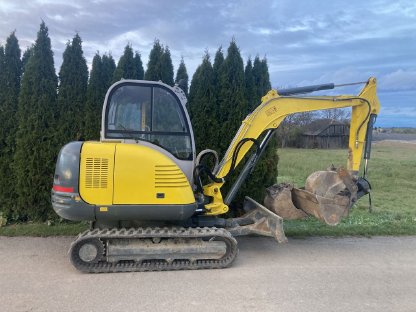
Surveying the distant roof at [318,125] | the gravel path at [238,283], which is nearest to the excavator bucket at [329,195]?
the gravel path at [238,283]

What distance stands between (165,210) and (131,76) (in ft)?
11.9

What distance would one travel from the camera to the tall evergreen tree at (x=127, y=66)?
780cm

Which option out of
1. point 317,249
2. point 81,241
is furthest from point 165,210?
point 317,249

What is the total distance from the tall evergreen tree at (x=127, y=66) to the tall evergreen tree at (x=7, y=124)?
193 cm

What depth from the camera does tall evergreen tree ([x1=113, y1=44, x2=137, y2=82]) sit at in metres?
7.80

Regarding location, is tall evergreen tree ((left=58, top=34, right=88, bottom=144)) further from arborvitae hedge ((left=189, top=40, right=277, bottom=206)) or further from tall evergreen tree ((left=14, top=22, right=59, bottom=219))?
arborvitae hedge ((left=189, top=40, right=277, bottom=206))

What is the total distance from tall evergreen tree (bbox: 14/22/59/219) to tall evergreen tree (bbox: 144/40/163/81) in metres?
1.81

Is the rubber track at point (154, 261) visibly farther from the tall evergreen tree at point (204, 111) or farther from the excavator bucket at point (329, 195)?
the tall evergreen tree at point (204, 111)

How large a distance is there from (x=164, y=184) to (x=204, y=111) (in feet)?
9.86

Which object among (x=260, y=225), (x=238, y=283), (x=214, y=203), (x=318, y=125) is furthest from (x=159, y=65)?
(x=318, y=125)

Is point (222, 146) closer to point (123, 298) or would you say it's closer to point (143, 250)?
point (143, 250)

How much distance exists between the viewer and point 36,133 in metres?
7.38

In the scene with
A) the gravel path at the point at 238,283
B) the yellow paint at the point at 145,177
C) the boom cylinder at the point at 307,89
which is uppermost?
the boom cylinder at the point at 307,89

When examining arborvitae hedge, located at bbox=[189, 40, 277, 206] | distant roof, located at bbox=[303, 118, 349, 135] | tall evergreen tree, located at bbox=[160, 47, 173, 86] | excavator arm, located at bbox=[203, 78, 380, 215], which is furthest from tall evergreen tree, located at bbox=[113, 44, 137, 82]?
distant roof, located at bbox=[303, 118, 349, 135]
